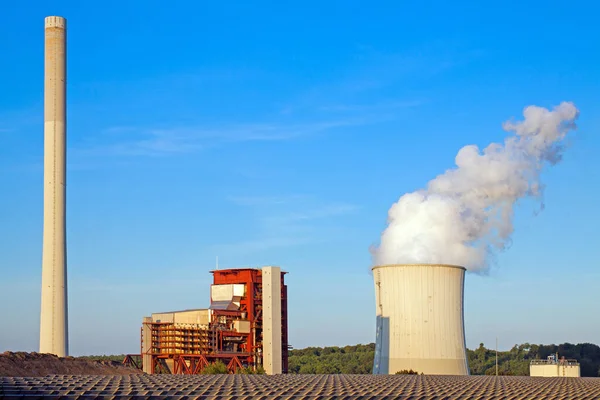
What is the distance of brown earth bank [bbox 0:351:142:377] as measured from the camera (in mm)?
51781

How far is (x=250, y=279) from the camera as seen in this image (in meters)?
60.1

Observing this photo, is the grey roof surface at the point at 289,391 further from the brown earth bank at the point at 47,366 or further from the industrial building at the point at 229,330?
the industrial building at the point at 229,330

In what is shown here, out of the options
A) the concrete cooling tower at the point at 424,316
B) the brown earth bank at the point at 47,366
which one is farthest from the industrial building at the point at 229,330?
the concrete cooling tower at the point at 424,316

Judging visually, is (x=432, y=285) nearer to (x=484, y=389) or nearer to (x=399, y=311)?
(x=399, y=311)

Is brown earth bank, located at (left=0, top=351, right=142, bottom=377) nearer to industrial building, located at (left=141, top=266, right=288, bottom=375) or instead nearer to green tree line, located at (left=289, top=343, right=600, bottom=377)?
industrial building, located at (left=141, top=266, right=288, bottom=375)

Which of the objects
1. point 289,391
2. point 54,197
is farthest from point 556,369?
point 289,391

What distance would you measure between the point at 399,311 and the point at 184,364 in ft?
54.8

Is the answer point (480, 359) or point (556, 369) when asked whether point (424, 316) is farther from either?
point (480, 359)

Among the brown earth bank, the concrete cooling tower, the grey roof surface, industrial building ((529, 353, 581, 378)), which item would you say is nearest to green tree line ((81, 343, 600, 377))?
industrial building ((529, 353, 581, 378))

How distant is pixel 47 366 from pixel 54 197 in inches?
426

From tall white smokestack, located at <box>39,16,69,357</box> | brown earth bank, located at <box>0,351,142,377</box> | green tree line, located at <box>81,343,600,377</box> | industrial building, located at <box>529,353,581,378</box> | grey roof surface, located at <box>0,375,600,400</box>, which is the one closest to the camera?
grey roof surface, located at <box>0,375,600,400</box>

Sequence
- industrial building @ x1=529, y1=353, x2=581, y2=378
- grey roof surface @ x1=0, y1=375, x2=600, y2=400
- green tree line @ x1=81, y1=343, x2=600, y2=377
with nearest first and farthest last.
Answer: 1. grey roof surface @ x1=0, y1=375, x2=600, y2=400
2. industrial building @ x1=529, y1=353, x2=581, y2=378
3. green tree line @ x1=81, y1=343, x2=600, y2=377

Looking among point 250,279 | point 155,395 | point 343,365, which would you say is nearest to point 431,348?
point 250,279

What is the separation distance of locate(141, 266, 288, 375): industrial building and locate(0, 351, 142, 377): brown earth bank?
2.45 metres
